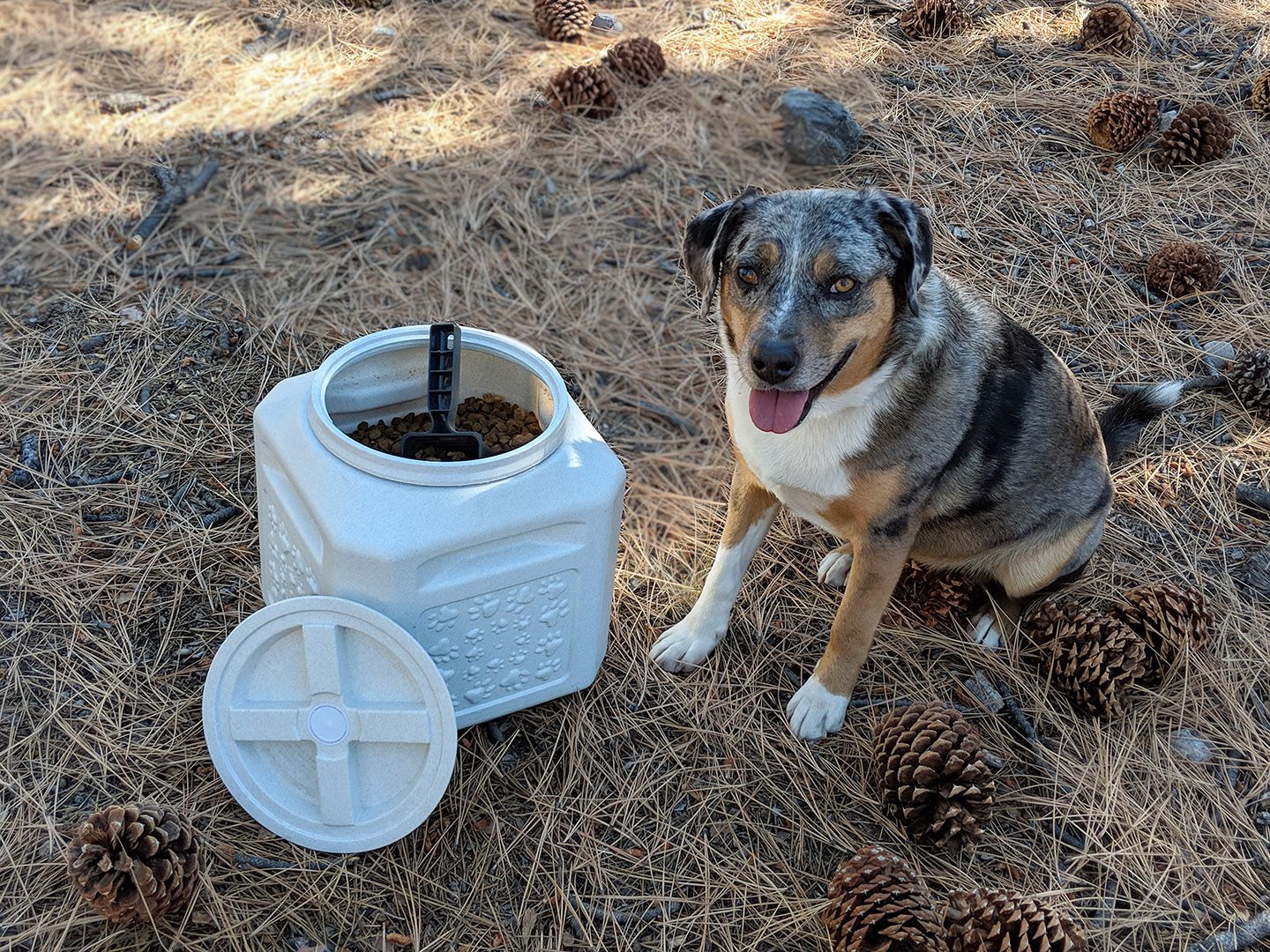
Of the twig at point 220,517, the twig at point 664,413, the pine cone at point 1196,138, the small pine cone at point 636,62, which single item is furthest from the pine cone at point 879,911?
the small pine cone at point 636,62

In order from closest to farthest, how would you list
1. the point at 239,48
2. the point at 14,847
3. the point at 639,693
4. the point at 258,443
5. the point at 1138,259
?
the point at 14,847
the point at 258,443
the point at 639,693
the point at 1138,259
the point at 239,48

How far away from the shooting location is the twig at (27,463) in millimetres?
3732

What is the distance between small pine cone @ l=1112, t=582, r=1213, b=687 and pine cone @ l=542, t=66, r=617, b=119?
341cm

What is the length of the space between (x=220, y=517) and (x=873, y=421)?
89.9 inches

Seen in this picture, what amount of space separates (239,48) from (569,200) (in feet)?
7.16

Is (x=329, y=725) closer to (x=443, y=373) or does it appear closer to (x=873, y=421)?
(x=443, y=373)

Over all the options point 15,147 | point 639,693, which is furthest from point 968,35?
point 15,147

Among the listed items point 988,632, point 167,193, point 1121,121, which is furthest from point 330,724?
point 1121,121

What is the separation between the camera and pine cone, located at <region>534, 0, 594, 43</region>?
5707mm

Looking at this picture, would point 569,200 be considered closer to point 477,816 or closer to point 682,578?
point 682,578

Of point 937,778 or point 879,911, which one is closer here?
point 879,911

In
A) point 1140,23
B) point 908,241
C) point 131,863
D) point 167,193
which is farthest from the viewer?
point 1140,23

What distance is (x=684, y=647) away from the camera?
11.3 ft

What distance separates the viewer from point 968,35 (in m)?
5.85
